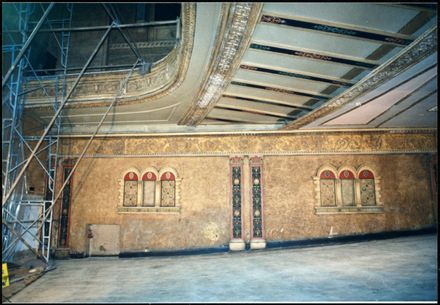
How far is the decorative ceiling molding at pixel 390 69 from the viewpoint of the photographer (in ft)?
12.5

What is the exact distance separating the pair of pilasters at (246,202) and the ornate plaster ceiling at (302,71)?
117 centimetres

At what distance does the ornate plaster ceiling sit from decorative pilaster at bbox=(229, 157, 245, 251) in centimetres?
124

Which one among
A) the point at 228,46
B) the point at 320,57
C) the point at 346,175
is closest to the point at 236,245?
the point at 346,175

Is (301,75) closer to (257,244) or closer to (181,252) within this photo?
(257,244)

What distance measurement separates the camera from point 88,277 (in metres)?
5.79

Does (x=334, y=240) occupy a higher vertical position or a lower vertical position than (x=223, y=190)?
lower

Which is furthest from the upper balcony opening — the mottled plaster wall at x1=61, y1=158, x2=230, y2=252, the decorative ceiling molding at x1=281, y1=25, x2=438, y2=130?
the decorative ceiling molding at x1=281, y1=25, x2=438, y2=130

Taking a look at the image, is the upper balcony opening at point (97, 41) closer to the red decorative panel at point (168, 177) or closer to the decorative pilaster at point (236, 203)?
the red decorative panel at point (168, 177)

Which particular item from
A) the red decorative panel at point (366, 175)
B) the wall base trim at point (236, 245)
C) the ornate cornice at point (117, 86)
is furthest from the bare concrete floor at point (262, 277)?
the ornate cornice at point (117, 86)

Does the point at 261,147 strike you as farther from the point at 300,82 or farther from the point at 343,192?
the point at 300,82

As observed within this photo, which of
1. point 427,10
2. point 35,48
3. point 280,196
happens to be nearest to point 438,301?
point 427,10

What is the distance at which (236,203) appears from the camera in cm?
846

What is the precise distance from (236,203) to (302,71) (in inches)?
179

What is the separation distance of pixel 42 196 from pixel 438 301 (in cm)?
914
